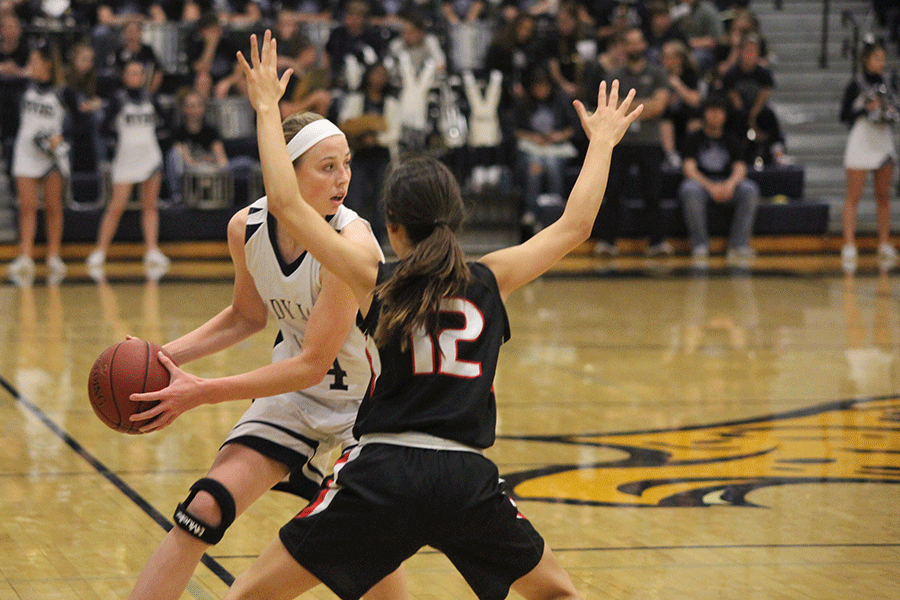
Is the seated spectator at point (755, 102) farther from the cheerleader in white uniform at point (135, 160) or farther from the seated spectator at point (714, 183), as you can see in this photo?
the cheerleader in white uniform at point (135, 160)

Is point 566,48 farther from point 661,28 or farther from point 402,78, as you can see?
point 402,78

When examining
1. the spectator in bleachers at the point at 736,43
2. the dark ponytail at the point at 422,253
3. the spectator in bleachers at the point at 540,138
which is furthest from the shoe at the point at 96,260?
the dark ponytail at the point at 422,253

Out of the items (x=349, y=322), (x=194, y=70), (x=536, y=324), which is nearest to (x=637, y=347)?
(x=536, y=324)

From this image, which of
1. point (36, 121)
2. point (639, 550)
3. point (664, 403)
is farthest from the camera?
point (36, 121)

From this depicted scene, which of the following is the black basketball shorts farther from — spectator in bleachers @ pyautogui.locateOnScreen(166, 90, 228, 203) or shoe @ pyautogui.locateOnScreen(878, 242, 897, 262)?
shoe @ pyautogui.locateOnScreen(878, 242, 897, 262)

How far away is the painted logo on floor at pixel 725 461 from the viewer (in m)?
4.23

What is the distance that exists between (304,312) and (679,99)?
10627 mm

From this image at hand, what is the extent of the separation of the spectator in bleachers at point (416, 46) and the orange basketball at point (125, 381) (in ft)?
32.4

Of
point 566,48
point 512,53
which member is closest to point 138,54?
point 512,53

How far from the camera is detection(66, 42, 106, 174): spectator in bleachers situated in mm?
12328

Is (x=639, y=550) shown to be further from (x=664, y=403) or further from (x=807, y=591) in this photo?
(x=664, y=403)

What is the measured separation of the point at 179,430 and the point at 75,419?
0.51 m

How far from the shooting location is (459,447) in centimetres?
238

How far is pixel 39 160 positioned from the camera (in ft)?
36.4
